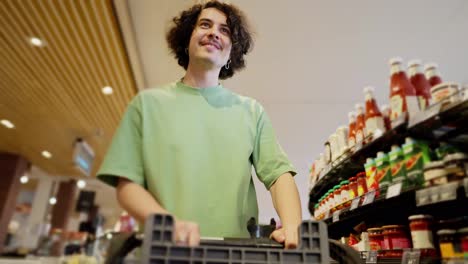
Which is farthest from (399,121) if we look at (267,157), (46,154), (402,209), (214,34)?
(46,154)

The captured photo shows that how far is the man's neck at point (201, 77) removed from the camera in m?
1.11

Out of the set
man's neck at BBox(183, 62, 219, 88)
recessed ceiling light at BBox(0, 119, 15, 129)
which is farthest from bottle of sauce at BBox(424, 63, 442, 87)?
recessed ceiling light at BBox(0, 119, 15, 129)

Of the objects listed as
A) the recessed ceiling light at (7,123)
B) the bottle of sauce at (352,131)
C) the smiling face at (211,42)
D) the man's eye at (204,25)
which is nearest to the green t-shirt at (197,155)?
the smiling face at (211,42)

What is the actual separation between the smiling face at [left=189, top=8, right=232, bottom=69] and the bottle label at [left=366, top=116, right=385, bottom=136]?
950mm

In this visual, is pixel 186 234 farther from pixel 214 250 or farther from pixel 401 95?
pixel 401 95

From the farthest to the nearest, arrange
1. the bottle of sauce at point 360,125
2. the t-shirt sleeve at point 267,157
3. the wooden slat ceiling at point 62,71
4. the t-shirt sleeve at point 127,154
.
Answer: the wooden slat ceiling at point 62,71 < the bottle of sauce at point 360,125 < the t-shirt sleeve at point 267,157 < the t-shirt sleeve at point 127,154

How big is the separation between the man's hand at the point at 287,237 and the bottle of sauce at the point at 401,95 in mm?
953

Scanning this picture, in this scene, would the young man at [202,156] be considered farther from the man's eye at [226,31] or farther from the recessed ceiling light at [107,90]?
the recessed ceiling light at [107,90]

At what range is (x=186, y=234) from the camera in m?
0.60

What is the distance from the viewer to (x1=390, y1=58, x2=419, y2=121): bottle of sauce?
1.49 metres

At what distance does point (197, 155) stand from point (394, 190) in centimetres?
90

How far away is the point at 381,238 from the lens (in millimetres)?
1633

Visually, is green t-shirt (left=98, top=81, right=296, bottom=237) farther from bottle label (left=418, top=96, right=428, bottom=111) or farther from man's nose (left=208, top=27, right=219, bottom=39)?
bottle label (left=418, top=96, right=428, bottom=111)

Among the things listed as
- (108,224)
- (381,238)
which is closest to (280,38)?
(381,238)
